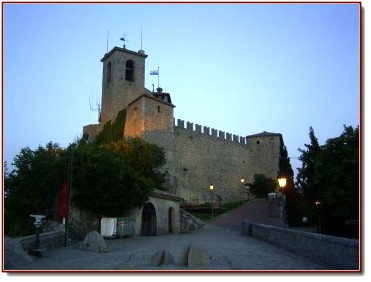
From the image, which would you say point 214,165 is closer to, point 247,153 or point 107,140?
point 247,153

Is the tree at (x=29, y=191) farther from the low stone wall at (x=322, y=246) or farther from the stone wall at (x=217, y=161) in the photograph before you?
the stone wall at (x=217, y=161)


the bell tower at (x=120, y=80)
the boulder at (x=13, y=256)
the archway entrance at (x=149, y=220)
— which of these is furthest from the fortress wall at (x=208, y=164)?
the boulder at (x=13, y=256)

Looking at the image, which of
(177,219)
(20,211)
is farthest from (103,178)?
(177,219)

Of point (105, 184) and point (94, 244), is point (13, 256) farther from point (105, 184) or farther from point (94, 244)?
point (105, 184)

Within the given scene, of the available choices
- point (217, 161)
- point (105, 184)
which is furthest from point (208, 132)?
point (105, 184)

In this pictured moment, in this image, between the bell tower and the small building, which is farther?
the bell tower

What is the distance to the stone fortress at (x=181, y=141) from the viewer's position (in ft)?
138

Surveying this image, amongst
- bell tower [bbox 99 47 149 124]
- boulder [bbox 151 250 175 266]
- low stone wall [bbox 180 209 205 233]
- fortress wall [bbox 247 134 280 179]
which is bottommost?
low stone wall [bbox 180 209 205 233]

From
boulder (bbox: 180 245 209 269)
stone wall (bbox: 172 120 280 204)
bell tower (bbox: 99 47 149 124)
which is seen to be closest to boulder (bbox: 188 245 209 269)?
boulder (bbox: 180 245 209 269)

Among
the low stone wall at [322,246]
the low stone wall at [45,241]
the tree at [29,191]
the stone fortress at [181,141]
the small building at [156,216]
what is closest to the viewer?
the low stone wall at [322,246]

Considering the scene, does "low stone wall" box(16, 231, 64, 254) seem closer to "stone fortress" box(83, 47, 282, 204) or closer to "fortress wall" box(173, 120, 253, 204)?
"stone fortress" box(83, 47, 282, 204)

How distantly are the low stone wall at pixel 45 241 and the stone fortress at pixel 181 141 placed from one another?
23977 millimetres

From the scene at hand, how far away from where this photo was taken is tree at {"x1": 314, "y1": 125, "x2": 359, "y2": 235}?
69.8 ft

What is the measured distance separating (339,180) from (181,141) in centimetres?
2617
